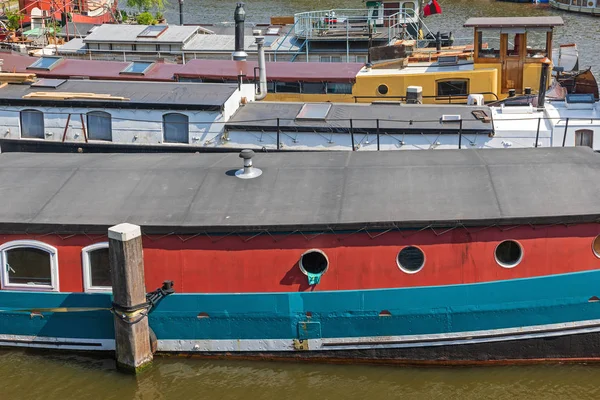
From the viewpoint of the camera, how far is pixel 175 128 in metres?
23.9

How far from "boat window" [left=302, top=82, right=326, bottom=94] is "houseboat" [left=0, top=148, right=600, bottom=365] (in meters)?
12.3

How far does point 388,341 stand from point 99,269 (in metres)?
5.27

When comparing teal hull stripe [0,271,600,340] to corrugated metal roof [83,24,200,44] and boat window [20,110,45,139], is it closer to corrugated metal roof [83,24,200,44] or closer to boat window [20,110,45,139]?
boat window [20,110,45,139]

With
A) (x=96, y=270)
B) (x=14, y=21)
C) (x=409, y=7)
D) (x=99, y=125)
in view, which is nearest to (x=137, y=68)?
(x=99, y=125)

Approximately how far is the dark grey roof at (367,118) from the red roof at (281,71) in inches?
167

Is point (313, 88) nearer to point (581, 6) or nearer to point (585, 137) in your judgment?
point (585, 137)

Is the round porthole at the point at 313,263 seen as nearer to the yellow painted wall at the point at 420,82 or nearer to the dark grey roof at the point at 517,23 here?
the yellow painted wall at the point at 420,82

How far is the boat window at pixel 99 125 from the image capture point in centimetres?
2445

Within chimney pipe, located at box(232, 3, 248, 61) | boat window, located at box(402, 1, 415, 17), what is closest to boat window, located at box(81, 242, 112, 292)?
chimney pipe, located at box(232, 3, 248, 61)

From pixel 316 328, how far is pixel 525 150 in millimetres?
5451

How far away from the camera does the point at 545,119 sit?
22.7 meters

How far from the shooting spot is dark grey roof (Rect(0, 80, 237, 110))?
23.6 metres

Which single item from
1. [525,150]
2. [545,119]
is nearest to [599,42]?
[545,119]

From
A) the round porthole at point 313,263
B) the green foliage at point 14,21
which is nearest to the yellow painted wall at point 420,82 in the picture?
the round porthole at point 313,263
